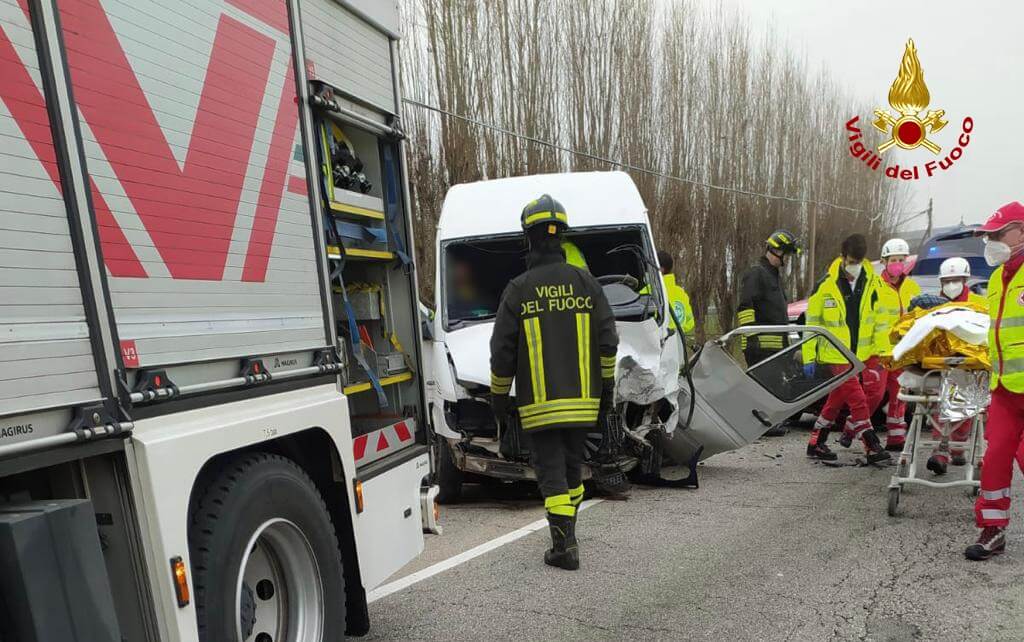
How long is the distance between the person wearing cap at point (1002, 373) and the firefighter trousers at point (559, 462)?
229 cm

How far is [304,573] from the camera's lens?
303 cm

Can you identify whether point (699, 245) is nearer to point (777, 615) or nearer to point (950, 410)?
point (950, 410)

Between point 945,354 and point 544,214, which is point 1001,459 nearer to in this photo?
point 945,354

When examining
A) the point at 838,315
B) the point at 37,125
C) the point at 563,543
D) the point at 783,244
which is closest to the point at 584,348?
the point at 563,543

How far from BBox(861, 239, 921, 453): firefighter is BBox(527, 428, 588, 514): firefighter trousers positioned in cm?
364

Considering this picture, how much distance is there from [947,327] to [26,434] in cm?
529

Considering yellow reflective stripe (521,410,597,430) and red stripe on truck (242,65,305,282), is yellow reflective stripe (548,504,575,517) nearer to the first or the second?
yellow reflective stripe (521,410,597,430)

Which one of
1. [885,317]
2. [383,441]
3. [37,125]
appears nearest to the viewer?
[37,125]

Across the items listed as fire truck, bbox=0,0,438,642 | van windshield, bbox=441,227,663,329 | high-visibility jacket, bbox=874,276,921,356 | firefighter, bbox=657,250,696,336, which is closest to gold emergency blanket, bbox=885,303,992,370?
high-visibility jacket, bbox=874,276,921,356

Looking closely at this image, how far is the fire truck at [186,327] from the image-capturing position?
1.94 meters

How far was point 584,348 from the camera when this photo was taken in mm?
4754

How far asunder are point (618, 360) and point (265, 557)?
11.4 feet

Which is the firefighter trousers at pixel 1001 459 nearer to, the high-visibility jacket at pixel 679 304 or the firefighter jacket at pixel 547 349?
the firefighter jacket at pixel 547 349

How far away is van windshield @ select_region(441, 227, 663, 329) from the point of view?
22.1ft
